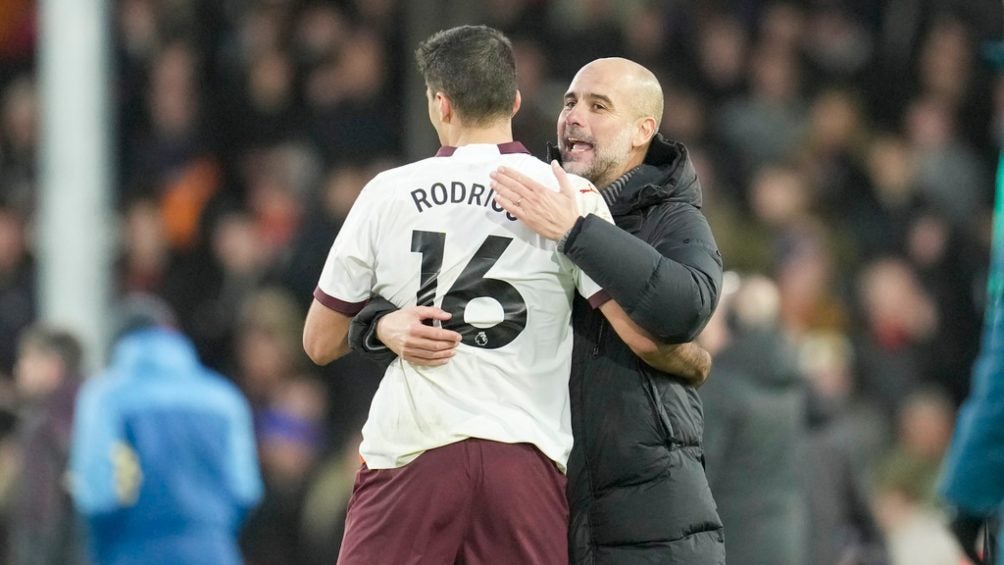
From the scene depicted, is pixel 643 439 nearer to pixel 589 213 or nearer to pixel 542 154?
pixel 589 213

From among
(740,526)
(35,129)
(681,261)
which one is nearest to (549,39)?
(35,129)

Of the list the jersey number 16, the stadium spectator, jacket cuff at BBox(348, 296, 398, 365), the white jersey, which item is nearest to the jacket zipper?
the white jersey

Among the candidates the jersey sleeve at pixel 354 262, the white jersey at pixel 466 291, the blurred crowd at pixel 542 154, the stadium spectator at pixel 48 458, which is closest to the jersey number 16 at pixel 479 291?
the white jersey at pixel 466 291

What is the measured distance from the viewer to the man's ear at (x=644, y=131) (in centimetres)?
433

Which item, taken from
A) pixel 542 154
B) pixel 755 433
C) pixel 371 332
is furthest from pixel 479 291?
pixel 542 154

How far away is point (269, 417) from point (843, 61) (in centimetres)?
426

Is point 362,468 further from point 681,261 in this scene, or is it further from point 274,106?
point 274,106

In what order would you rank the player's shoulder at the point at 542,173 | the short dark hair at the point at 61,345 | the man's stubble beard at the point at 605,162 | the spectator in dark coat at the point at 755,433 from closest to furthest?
1. the player's shoulder at the point at 542,173
2. the man's stubble beard at the point at 605,162
3. the spectator in dark coat at the point at 755,433
4. the short dark hair at the point at 61,345

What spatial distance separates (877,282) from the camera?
10.0 m

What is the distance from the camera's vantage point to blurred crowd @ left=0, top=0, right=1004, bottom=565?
32.7 feet

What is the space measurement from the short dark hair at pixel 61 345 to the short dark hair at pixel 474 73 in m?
4.73

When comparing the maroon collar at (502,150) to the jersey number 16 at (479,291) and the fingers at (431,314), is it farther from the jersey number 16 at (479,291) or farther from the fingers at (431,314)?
the fingers at (431,314)

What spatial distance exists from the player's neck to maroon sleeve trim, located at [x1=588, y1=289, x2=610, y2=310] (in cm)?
43

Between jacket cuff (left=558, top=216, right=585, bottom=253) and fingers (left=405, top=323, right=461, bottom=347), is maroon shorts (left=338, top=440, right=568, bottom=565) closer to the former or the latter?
fingers (left=405, top=323, right=461, bottom=347)
